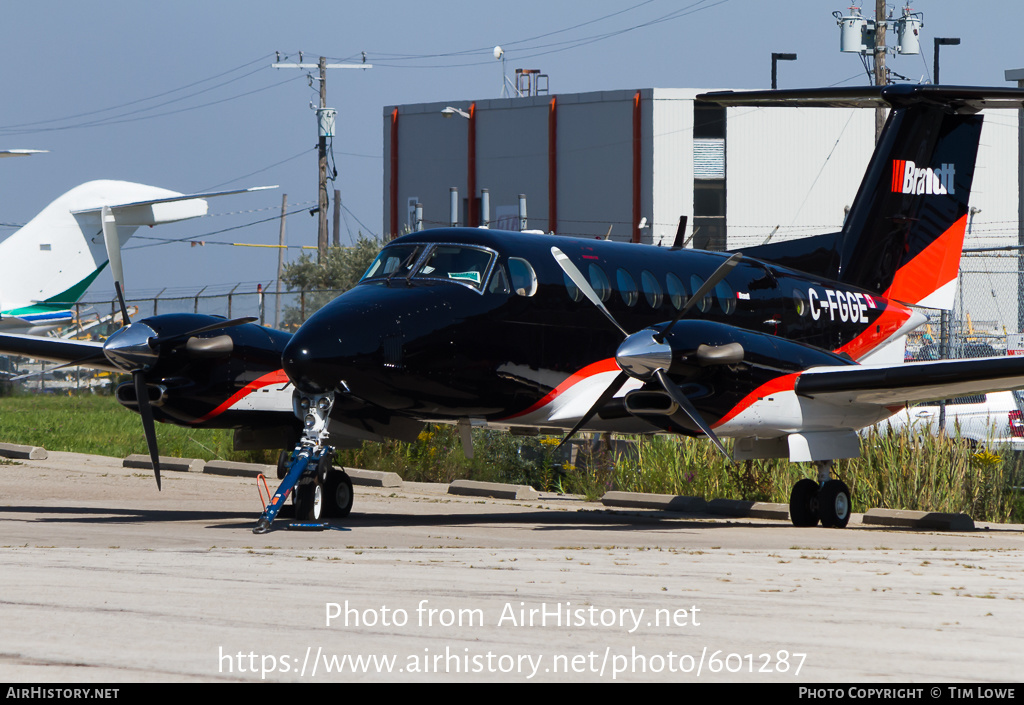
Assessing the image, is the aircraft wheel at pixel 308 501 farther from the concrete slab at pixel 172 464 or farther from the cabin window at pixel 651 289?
the concrete slab at pixel 172 464

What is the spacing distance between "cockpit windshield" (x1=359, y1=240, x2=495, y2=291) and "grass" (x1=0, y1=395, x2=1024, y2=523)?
18.8ft

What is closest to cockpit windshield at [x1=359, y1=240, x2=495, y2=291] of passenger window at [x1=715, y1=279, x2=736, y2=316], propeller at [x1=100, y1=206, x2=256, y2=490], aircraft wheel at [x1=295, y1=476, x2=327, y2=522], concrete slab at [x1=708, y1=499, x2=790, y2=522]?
propeller at [x1=100, y1=206, x2=256, y2=490]

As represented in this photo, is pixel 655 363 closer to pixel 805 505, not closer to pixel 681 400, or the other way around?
pixel 681 400

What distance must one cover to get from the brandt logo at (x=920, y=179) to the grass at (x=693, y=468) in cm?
389

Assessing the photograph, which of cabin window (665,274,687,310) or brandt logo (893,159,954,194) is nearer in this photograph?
cabin window (665,274,687,310)

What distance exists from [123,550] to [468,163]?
6166cm

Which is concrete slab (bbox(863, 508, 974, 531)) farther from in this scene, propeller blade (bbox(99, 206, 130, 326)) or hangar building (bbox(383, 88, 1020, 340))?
hangar building (bbox(383, 88, 1020, 340))

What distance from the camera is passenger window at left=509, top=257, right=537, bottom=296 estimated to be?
1501cm


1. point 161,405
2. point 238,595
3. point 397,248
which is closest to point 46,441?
point 161,405

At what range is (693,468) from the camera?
20047 mm

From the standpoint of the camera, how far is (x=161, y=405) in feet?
53.7

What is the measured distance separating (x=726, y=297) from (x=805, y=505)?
3.03 m

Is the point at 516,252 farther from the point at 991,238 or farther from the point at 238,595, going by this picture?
the point at 991,238

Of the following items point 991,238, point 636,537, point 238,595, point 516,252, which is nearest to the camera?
point 238,595
